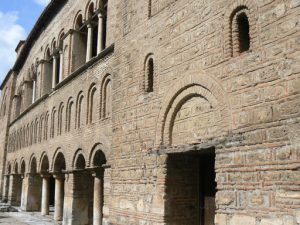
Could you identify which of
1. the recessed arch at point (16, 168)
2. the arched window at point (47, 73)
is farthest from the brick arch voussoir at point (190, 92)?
the recessed arch at point (16, 168)

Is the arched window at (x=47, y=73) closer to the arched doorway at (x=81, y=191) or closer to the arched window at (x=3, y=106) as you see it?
the arched doorway at (x=81, y=191)

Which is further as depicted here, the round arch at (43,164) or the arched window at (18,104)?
the arched window at (18,104)

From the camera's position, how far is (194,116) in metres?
6.71

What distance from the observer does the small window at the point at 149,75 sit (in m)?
8.09

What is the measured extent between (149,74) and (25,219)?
1183 cm

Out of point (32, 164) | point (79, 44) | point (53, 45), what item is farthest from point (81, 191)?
point (53, 45)

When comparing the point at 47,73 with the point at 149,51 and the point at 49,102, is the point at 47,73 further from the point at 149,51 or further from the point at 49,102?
the point at 149,51

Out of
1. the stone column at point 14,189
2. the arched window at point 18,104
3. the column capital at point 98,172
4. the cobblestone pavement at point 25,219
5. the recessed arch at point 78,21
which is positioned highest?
the recessed arch at point 78,21

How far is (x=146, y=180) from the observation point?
302 inches

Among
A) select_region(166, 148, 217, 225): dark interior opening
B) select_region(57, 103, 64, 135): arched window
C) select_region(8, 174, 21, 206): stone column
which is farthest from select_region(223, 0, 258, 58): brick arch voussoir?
select_region(8, 174, 21, 206): stone column

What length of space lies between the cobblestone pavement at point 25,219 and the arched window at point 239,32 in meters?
11.6

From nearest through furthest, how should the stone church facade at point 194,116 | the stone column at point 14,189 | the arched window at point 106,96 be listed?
the stone church facade at point 194,116 < the arched window at point 106,96 < the stone column at point 14,189

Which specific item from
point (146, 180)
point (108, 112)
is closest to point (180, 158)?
point (146, 180)

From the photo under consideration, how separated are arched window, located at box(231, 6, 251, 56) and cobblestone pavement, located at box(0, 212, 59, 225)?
11.6 meters
